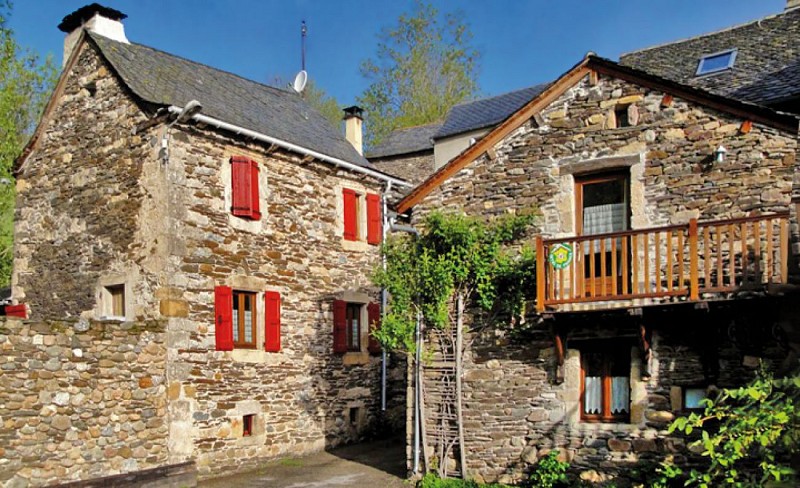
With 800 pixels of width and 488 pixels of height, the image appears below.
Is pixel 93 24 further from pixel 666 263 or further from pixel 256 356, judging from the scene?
pixel 666 263

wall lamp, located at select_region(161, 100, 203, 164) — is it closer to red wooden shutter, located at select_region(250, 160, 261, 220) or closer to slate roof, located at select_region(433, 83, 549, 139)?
red wooden shutter, located at select_region(250, 160, 261, 220)

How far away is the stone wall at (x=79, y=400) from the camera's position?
9.16 meters

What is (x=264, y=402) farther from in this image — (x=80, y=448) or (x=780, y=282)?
(x=780, y=282)

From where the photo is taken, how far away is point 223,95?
560 inches

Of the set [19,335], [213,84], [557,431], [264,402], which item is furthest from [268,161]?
[557,431]

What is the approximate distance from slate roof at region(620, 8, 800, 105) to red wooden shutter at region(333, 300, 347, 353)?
719 centimetres

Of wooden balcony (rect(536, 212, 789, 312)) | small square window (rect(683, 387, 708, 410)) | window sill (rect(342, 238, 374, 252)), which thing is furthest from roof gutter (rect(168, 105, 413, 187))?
small square window (rect(683, 387, 708, 410))

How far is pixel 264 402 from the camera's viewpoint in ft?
41.8

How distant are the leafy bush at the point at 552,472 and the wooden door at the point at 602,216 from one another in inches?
85.5

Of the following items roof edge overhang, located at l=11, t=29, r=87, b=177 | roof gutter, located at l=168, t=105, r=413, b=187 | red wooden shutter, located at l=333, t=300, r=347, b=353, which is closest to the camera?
roof gutter, located at l=168, t=105, r=413, b=187

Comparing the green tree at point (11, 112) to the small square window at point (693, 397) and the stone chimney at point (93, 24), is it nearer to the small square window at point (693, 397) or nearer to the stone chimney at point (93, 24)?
the stone chimney at point (93, 24)

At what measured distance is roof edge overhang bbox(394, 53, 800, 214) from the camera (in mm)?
8766

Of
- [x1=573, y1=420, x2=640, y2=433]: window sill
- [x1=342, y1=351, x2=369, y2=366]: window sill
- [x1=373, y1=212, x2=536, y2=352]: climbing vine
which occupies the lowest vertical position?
[x1=342, y1=351, x2=369, y2=366]: window sill

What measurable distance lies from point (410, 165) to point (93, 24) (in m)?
10.1
